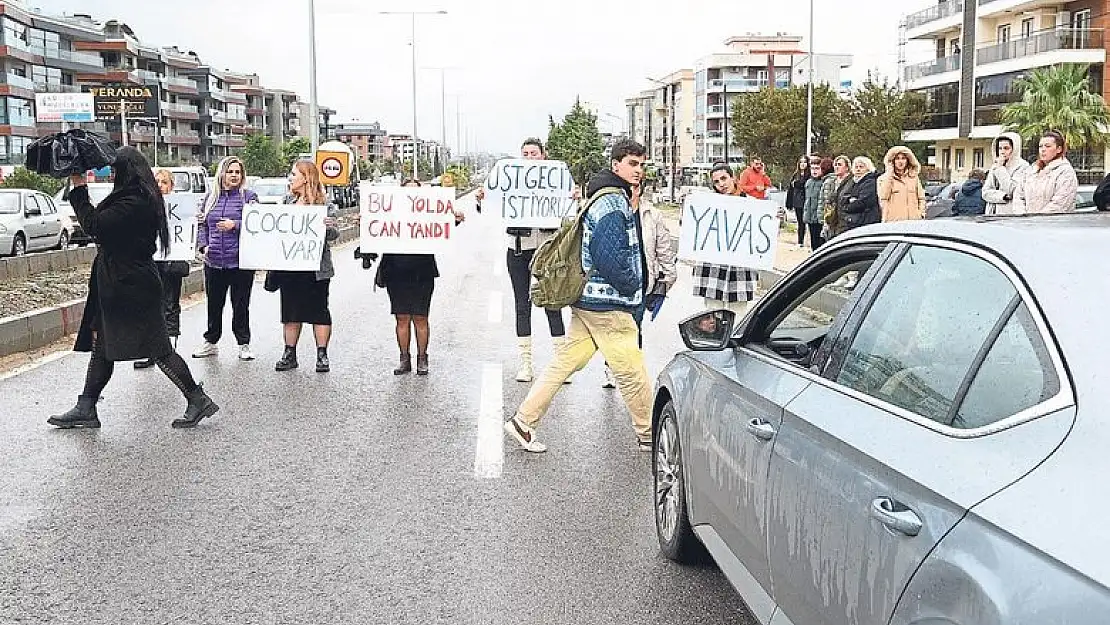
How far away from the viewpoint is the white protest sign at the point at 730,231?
8742 millimetres

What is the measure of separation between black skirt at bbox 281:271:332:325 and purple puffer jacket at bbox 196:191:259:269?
517mm

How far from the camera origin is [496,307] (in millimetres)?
14891

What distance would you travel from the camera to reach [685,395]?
4809 mm

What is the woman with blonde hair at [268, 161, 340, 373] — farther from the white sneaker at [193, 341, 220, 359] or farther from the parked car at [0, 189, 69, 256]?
the parked car at [0, 189, 69, 256]

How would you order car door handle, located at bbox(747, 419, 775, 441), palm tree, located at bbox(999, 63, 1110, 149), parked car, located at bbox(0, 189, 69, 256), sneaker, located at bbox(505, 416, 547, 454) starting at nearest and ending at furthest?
car door handle, located at bbox(747, 419, 775, 441) → sneaker, located at bbox(505, 416, 547, 454) → parked car, located at bbox(0, 189, 69, 256) → palm tree, located at bbox(999, 63, 1110, 149)

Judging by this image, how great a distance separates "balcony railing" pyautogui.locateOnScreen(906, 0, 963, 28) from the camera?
202 ft

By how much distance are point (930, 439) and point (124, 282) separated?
593cm

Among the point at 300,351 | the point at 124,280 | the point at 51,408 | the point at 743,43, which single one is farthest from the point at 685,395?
the point at 743,43

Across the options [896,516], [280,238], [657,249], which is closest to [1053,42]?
[280,238]

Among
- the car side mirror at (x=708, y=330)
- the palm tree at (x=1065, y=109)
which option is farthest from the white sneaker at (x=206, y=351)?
the palm tree at (x=1065, y=109)

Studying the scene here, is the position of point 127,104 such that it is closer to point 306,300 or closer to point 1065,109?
point 1065,109

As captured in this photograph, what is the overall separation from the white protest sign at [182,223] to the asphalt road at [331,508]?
1.10 meters

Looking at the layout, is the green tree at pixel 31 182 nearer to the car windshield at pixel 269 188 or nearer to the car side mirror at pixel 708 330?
the car windshield at pixel 269 188

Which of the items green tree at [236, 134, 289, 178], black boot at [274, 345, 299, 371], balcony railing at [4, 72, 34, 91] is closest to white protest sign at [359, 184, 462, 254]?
black boot at [274, 345, 299, 371]
